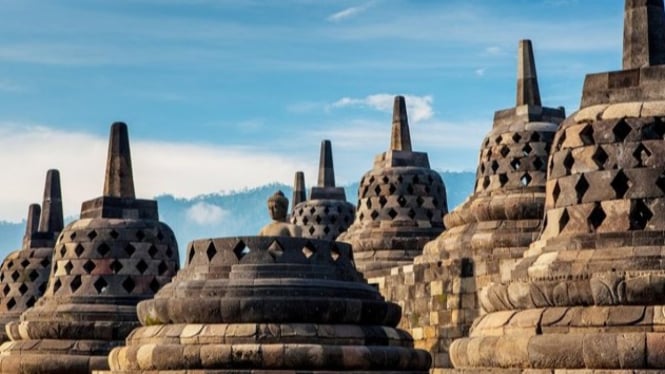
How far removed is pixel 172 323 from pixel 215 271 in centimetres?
82

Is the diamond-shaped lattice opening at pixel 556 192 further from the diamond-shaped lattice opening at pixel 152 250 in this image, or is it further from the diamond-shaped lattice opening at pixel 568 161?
the diamond-shaped lattice opening at pixel 152 250

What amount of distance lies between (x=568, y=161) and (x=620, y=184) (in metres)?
0.75

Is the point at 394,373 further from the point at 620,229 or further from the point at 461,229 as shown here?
the point at 461,229

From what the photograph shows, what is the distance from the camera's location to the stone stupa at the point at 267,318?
17125 millimetres

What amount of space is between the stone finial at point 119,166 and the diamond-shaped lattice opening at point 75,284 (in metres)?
1.69

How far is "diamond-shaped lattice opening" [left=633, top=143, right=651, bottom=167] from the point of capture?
14.5 m

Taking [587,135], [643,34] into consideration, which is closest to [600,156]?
[587,135]

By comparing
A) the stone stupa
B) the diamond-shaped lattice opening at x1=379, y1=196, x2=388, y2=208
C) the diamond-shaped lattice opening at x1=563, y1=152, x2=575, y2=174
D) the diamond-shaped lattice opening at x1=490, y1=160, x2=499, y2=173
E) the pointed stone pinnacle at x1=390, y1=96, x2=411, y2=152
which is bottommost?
the stone stupa

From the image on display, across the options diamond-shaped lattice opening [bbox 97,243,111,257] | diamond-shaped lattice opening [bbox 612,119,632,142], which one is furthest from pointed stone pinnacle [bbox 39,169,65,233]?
diamond-shaped lattice opening [bbox 612,119,632,142]

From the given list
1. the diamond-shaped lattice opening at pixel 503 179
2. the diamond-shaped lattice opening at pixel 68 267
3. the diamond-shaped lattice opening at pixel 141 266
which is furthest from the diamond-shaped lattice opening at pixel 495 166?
the diamond-shaped lattice opening at pixel 68 267

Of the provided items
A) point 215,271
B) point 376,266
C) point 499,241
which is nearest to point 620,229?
point 215,271

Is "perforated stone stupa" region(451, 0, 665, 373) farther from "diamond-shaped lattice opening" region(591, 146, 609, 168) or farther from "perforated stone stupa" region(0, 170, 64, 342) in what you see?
"perforated stone stupa" region(0, 170, 64, 342)

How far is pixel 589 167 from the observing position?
48.5 ft

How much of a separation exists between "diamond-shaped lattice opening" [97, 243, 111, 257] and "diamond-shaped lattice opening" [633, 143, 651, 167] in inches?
451
